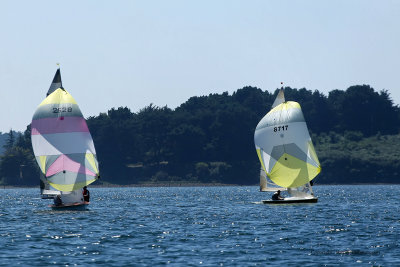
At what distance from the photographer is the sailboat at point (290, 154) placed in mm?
85750

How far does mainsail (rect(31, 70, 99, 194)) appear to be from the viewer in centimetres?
7424

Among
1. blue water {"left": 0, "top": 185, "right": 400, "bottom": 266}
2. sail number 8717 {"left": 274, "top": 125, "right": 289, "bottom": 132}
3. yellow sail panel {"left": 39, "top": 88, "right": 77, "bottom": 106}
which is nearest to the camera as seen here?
blue water {"left": 0, "top": 185, "right": 400, "bottom": 266}

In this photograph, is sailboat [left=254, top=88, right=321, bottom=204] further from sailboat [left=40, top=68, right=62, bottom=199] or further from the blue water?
sailboat [left=40, top=68, right=62, bottom=199]

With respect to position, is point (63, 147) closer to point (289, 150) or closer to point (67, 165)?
point (67, 165)

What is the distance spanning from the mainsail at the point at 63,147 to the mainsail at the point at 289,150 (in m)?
21.4

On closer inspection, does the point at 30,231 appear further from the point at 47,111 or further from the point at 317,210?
the point at 317,210

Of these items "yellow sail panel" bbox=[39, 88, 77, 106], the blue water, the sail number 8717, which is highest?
"yellow sail panel" bbox=[39, 88, 77, 106]

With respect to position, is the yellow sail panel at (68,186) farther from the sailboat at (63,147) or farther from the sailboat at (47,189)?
the sailboat at (47,189)

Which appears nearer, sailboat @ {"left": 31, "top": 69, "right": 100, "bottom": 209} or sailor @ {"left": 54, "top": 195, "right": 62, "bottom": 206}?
sailboat @ {"left": 31, "top": 69, "right": 100, "bottom": 209}

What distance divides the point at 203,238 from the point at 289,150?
1344 inches

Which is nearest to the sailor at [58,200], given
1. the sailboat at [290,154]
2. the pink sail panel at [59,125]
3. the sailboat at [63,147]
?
the sailboat at [63,147]

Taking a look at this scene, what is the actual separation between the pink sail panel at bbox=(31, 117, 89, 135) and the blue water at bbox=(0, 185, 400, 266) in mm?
7732

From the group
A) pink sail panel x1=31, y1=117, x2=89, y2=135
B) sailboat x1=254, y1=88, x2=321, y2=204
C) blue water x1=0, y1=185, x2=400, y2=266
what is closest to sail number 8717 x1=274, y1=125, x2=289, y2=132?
sailboat x1=254, y1=88, x2=321, y2=204

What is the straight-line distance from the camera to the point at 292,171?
8594 centimetres
